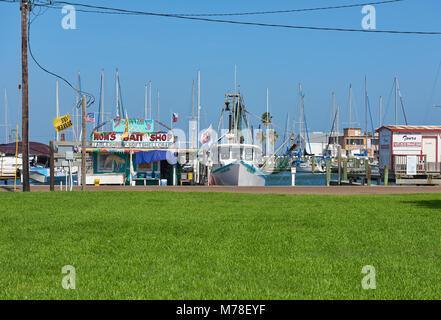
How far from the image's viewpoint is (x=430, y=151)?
139ft

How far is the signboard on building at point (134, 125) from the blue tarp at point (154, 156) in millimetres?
2346

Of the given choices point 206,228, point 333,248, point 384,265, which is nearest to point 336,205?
point 206,228

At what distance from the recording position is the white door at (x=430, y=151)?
137 ft

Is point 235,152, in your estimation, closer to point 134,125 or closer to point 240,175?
point 240,175

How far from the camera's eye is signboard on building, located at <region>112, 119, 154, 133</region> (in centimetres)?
3985

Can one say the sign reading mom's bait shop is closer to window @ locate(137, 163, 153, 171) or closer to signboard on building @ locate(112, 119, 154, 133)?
signboard on building @ locate(112, 119, 154, 133)

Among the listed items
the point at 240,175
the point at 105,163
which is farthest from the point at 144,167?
the point at 240,175

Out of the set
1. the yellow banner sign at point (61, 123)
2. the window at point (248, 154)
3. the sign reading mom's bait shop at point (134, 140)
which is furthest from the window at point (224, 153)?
the yellow banner sign at point (61, 123)

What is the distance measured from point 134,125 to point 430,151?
2364cm

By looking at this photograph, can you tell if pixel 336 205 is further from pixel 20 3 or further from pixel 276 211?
pixel 20 3

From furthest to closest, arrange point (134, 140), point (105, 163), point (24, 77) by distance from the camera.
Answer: point (105, 163) → point (134, 140) → point (24, 77)

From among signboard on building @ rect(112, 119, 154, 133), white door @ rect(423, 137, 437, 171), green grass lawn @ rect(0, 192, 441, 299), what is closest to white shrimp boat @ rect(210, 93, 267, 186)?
signboard on building @ rect(112, 119, 154, 133)

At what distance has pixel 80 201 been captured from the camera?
1975 cm

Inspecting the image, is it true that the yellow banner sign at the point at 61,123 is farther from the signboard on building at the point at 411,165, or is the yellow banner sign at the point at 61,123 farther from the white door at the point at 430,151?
the white door at the point at 430,151
